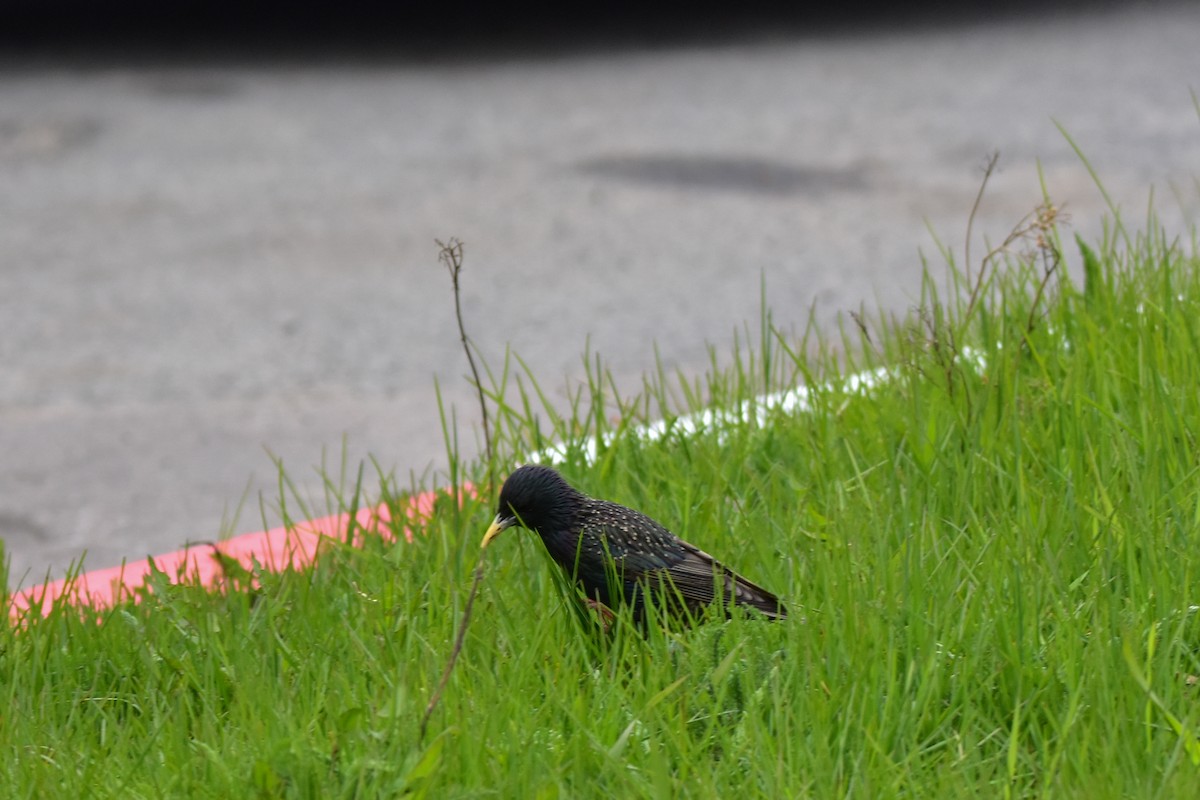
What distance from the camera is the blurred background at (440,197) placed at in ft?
19.0

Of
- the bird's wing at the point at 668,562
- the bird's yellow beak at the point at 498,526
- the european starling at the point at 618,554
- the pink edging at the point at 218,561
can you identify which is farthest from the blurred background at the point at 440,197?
the bird's wing at the point at 668,562

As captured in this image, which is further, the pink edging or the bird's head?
the pink edging

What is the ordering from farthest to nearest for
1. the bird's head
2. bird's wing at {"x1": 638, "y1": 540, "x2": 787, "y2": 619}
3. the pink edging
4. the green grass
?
the pink edging → the bird's head → bird's wing at {"x1": 638, "y1": 540, "x2": 787, "y2": 619} → the green grass

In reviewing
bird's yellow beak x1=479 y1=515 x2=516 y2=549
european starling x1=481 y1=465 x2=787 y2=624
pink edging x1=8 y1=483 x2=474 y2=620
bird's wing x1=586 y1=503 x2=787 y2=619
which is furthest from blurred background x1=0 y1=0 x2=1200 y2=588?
bird's wing x1=586 y1=503 x2=787 y2=619

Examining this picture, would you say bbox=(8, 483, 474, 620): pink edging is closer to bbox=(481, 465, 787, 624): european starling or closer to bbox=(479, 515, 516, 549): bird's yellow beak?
bbox=(479, 515, 516, 549): bird's yellow beak

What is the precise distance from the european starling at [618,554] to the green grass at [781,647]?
0.27ft

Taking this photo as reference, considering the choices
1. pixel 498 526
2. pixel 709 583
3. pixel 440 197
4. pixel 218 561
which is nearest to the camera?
pixel 709 583

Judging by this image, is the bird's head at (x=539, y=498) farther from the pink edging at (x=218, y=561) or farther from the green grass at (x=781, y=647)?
the pink edging at (x=218, y=561)

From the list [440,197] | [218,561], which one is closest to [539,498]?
[218,561]

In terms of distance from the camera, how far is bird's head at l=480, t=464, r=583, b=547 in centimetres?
315

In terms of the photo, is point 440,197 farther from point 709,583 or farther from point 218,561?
point 709,583

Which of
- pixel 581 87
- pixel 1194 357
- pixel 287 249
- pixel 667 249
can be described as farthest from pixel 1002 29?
pixel 1194 357

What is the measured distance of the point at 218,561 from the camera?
12.4 ft

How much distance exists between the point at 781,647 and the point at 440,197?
238 inches
